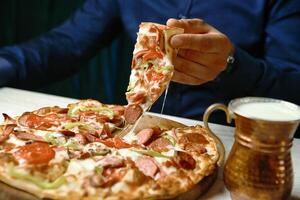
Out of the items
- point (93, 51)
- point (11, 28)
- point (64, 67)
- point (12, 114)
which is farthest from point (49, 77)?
point (11, 28)

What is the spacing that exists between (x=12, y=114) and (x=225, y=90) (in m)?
0.63

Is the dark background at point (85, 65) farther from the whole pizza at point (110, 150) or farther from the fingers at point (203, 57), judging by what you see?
the fingers at point (203, 57)

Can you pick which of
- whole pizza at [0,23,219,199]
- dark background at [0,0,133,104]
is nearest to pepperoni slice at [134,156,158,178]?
whole pizza at [0,23,219,199]

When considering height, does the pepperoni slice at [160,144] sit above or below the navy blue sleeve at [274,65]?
below

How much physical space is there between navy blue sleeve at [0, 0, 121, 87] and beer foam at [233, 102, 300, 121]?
3.41ft

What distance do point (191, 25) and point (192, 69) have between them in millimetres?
113

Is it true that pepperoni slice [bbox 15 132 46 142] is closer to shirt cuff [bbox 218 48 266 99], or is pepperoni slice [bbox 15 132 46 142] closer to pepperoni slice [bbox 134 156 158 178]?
pepperoni slice [bbox 134 156 158 178]

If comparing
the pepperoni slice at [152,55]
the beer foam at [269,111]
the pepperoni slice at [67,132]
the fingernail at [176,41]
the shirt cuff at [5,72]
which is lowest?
the shirt cuff at [5,72]

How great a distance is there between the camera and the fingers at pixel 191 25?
4.13 feet

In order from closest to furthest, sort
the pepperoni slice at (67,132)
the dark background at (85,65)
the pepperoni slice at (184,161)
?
the pepperoni slice at (184,161) < the pepperoni slice at (67,132) < the dark background at (85,65)

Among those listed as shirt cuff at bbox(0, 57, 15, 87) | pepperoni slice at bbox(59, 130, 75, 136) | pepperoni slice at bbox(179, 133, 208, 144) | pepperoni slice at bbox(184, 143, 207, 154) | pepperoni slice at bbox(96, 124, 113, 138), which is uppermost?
pepperoni slice at bbox(184, 143, 207, 154)

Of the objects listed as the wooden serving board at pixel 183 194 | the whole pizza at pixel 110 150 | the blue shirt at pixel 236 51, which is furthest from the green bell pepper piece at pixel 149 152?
the blue shirt at pixel 236 51

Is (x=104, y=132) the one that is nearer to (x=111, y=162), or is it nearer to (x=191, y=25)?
(x=111, y=162)

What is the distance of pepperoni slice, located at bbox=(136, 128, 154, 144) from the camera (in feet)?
3.94
